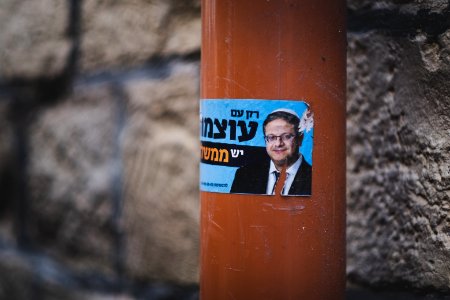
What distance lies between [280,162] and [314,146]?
49mm

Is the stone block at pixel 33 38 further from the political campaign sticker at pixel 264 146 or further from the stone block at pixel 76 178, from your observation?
the political campaign sticker at pixel 264 146

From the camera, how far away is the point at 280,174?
0.72m

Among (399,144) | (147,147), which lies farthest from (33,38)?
(399,144)

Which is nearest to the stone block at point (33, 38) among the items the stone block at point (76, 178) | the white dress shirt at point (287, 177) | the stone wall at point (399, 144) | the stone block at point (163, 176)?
the stone block at point (76, 178)

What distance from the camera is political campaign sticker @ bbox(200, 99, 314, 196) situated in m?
0.72

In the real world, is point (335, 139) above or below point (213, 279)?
above

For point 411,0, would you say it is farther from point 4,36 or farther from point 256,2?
point 4,36

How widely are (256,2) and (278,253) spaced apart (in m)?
0.29

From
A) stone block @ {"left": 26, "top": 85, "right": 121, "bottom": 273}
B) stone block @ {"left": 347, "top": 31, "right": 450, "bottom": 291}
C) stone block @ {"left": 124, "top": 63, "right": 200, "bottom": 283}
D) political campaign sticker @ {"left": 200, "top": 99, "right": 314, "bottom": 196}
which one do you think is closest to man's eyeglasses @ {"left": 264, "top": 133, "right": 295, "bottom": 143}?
political campaign sticker @ {"left": 200, "top": 99, "right": 314, "bottom": 196}

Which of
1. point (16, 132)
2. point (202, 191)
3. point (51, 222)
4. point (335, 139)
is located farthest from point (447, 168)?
point (16, 132)

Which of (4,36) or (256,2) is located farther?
(4,36)

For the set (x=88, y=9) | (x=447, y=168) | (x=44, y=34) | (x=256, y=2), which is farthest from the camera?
(x=44, y=34)

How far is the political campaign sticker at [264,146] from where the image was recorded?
717 millimetres

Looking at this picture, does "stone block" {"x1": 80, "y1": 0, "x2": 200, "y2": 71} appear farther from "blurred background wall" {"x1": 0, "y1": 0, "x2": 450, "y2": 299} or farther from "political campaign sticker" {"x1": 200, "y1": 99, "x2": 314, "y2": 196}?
"political campaign sticker" {"x1": 200, "y1": 99, "x2": 314, "y2": 196}
